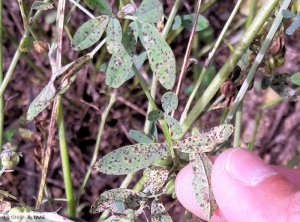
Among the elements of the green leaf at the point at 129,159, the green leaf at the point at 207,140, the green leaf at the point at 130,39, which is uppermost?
the green leaf at the point at 130,39

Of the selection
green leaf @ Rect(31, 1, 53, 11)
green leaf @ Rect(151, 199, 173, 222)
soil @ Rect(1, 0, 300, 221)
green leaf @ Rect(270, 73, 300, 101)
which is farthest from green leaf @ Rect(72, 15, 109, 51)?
soil @ Rect(1, 0, 300, 221)

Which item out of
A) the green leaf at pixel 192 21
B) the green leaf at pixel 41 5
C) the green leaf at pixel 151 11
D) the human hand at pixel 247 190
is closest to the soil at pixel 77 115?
the green leaf at pixel 192 21

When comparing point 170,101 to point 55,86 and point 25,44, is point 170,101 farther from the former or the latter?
point 25,44

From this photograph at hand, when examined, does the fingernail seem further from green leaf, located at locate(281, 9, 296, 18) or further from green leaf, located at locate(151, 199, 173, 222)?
green leaf, located at locate(281, 9, 296, 18)

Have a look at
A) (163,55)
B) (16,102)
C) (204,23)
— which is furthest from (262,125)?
(163,55)

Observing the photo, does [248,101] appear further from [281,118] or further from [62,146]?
[62,146]

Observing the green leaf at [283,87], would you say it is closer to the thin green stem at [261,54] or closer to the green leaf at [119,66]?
the thin green stem at [261,54]
